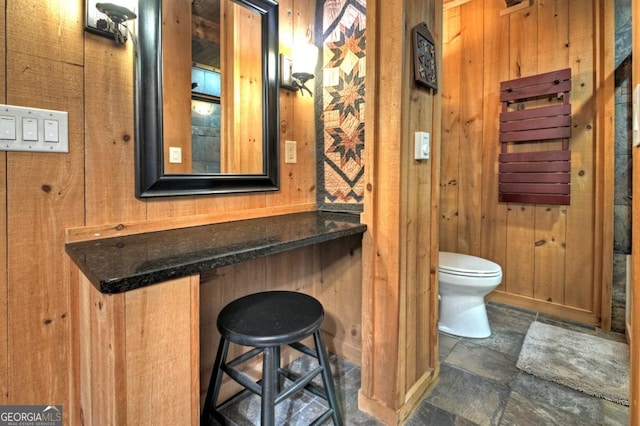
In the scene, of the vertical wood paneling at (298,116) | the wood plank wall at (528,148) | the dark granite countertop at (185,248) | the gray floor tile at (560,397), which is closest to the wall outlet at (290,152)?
the vertical wood paneling at (298,116)

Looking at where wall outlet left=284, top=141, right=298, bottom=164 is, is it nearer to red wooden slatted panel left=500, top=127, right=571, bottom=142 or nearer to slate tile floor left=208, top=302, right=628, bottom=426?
slate tile floor left=208, top=302, right=628, bottom=426

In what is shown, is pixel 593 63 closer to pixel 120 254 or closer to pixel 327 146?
pixel 327 146

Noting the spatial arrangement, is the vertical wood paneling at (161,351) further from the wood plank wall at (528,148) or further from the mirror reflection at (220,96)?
the wood plank wall at (528,148)

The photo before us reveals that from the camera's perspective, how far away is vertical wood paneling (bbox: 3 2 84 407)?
92cm

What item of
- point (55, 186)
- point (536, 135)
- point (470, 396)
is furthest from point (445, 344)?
point (55, 186)

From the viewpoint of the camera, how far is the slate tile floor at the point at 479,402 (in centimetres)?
139

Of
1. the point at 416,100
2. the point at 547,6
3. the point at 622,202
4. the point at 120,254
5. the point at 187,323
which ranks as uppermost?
the point at 547,6

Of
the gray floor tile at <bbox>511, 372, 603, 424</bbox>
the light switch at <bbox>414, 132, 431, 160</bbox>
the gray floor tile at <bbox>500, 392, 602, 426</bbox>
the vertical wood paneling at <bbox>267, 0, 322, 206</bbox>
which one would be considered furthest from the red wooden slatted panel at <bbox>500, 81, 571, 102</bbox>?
the gray floor tile at <bbox>500, 392, 602, 426</bbox>

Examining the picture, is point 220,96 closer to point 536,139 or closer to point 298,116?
point 298,116

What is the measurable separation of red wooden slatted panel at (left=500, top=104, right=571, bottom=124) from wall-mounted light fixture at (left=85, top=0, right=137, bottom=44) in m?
2.44

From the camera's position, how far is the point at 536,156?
92.7 inches

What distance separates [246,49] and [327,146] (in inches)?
23.9

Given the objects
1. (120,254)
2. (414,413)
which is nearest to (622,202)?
(414,413)

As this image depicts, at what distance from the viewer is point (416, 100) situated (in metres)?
1.40
